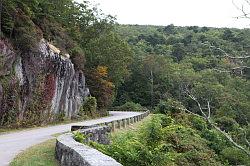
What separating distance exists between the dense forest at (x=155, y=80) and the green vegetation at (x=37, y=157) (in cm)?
189

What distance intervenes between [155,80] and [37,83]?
219 feet

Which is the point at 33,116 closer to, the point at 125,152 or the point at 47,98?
the point at 47,98

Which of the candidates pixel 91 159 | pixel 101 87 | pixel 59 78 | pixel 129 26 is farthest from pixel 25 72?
pixel 129 26

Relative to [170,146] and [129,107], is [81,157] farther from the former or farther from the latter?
[129,107]

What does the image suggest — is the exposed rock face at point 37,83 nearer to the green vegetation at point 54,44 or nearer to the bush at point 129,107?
the green vegetation at point 54,44

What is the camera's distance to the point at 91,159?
9523 millimetres

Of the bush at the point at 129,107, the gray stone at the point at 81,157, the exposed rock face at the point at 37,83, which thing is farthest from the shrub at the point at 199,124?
the bush at the point at 129,107

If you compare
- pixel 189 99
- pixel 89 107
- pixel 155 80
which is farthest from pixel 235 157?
pixel 155 80

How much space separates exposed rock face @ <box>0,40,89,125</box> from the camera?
3150 centimetres

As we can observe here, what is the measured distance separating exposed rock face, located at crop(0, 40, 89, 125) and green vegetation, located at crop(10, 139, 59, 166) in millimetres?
12770

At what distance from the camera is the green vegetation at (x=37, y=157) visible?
1462 cm

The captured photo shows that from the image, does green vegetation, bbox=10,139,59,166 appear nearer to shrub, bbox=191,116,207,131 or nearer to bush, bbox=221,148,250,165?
bush, bbox=221,148,250,165

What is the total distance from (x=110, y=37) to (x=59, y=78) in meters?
27.1

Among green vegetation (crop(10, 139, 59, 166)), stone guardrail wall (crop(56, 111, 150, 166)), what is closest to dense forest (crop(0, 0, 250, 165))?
stone guardrail wall (crop(56, 111, 150, 166))
